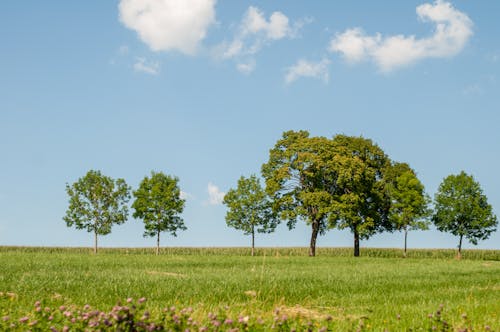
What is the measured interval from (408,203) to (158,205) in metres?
31.0

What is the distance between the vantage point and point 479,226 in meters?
63.4

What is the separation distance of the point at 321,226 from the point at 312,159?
860cm

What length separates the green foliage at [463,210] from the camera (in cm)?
6338

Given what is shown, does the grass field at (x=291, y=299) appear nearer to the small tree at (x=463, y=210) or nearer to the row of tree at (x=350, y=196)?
the row of tree at (x=350, y=196)

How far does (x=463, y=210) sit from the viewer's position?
6344cm

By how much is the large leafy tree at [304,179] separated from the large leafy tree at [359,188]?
121 centimetres

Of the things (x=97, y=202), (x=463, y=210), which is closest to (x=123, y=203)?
(x=97, y=202)

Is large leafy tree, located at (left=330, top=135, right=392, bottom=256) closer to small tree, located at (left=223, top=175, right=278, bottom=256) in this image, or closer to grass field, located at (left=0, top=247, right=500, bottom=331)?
small tree, located at (left=223, top=175, right=278, bottom=256)

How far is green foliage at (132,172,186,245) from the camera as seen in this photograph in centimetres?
6388

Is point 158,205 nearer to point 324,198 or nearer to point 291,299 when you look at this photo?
point 324,198

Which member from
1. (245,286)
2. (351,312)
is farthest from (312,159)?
(351,312)

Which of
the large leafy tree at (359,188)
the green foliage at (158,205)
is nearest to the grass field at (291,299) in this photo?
the large leafy tree at (359,188)

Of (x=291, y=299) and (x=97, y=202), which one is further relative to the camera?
(x=97, y=202)

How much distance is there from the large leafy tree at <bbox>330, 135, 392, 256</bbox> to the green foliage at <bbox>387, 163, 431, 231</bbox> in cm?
162
